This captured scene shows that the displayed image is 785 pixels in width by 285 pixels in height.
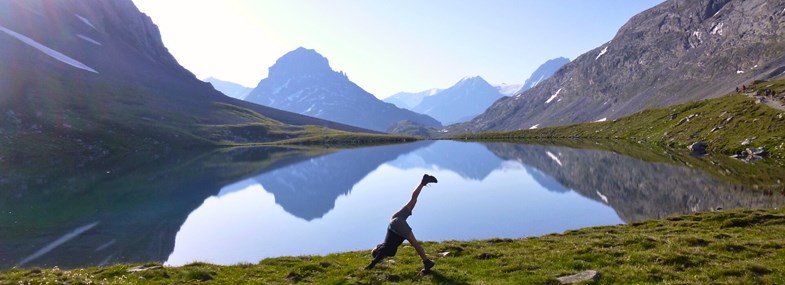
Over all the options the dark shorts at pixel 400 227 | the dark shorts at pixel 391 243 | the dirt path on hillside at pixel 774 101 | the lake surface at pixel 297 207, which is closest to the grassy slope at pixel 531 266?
the dark shorts at pixel 391 243

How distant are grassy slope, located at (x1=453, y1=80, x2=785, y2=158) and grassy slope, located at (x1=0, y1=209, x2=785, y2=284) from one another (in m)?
72.3

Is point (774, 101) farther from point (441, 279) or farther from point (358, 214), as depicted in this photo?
point (441, 279)

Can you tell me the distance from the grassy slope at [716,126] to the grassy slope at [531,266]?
72333 millimetres

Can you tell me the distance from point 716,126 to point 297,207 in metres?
102

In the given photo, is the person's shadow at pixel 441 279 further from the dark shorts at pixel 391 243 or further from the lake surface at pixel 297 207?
the lake surface at pixel 297 207

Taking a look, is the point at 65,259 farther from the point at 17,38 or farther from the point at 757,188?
the point at 17,38

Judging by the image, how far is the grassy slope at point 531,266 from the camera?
16891mm

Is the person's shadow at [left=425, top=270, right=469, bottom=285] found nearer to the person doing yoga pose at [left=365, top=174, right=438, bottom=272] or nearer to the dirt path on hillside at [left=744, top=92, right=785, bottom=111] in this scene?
the person doing yoga pose at [left=365, top=174, right=438, bottom=272]

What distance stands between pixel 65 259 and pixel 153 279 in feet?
55.2

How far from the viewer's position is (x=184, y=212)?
52.8 meters

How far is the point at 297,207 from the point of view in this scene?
58.2m

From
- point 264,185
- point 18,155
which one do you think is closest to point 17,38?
point 18,155

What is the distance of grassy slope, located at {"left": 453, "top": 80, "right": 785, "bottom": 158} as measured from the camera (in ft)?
287

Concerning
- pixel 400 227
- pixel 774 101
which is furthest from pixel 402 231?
pixel 774 101
